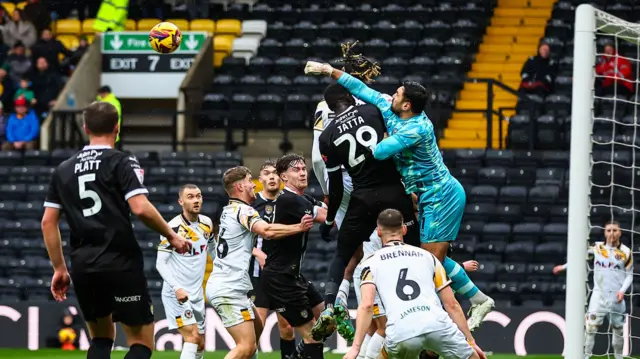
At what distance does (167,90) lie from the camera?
71.1ft

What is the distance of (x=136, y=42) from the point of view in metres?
21.6

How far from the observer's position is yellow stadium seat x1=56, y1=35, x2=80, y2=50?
22.7 m

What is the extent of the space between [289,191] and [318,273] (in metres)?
6.43

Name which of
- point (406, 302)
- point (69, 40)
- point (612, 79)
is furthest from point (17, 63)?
point (406, 302)

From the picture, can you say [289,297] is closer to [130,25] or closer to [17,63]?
[17,63]

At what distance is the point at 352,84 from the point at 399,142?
671 millimetres

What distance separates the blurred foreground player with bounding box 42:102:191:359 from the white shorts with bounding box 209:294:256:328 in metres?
1.93

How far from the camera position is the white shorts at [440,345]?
825 cm

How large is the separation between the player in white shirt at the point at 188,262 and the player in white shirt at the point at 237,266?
1480 millimetres

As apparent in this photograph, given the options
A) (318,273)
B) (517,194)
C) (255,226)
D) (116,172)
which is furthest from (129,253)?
(517,194)

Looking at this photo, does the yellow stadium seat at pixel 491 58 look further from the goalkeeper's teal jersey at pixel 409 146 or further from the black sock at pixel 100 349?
the black sock at pixel 100 349

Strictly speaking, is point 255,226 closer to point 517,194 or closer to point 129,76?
point 517,194

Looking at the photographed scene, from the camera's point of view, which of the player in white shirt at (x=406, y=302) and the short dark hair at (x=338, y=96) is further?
the short dark hair at (x=338, y=96)

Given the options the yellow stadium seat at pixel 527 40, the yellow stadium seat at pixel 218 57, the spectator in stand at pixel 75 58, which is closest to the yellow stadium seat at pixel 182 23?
the yellow stadium seat at pixel 218 57
